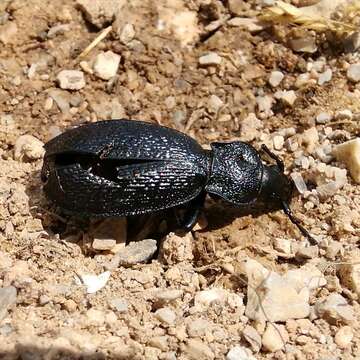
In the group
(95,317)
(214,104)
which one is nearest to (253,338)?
(95,317)

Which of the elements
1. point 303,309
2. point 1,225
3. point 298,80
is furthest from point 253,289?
point 298,80

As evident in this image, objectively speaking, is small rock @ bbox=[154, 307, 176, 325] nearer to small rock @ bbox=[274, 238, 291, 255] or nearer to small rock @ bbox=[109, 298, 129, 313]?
small rock @ bbox=[109, 298, 129, 313]

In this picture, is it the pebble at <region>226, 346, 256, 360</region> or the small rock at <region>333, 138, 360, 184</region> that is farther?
the small rock at <region>333, 138, 360, 184</region>

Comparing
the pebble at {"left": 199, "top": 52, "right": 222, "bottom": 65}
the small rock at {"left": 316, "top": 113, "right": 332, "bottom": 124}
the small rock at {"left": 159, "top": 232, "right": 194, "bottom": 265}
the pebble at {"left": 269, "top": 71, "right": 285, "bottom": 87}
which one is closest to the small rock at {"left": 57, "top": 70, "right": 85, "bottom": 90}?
the pebble at {"left": 199, "top": 52, "right": 222, "bottom": 65}

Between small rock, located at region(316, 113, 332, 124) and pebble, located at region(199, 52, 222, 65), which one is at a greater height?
pebble, located at region(199, 52, 222, 65)

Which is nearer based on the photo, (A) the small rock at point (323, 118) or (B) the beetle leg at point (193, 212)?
(B) the beetle leg at point (193, 212)

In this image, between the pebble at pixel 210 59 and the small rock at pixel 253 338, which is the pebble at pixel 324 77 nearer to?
the pebble at pixel 210 59

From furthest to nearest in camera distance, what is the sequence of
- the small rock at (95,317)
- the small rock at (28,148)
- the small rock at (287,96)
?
1. the small rock at (287,96)
2. the small rock at (28,148)
3. the small rock at (95,317)

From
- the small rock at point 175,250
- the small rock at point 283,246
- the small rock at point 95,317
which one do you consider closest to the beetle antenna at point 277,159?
the small rock at point 283,246
